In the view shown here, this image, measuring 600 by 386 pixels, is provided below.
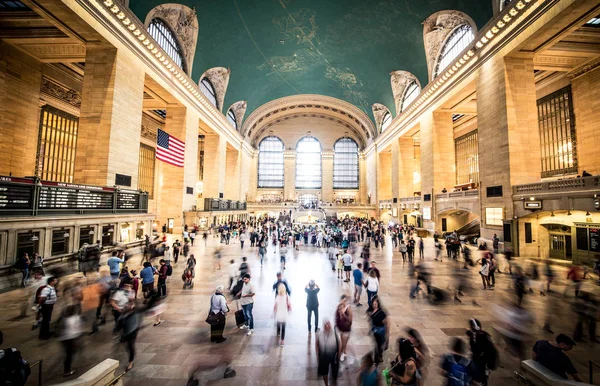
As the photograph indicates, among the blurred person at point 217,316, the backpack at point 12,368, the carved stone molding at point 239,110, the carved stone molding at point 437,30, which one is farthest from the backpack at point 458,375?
the carved stone molding at point 239,110

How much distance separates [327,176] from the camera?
1630 inches

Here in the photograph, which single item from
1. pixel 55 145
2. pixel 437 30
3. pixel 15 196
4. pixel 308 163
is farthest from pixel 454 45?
pixel 308 163

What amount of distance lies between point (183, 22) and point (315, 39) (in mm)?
10633

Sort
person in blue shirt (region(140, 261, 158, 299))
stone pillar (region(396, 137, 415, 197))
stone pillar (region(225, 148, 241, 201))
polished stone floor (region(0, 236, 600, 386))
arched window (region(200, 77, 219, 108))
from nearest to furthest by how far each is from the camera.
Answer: polished stone floor (region(0, 236, 600, 386))
person in blue shirt (region(140, 261, 158, 299))
arched window (region(200, 77, 219, 108))
stone pillar (region(396, 137, 415, 197))
stone pillar (region(225, 148, 241, 201))

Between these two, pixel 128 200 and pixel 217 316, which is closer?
pixel 217 316

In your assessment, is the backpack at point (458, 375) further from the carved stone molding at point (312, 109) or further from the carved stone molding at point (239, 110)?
the carved stone molding at point (312, 109)

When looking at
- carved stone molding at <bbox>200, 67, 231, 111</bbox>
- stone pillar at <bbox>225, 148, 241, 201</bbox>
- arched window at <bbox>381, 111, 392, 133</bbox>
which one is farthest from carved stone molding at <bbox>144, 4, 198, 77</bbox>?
arched window at <bbox>381, 111, 392, 133</bbox>

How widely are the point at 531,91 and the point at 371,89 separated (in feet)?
56.5

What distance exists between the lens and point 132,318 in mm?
3549

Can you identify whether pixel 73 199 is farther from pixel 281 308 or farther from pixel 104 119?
pixel 281 308

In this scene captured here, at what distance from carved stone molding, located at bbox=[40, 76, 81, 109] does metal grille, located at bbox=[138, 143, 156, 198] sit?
21.0 ft

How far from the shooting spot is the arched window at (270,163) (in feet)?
138

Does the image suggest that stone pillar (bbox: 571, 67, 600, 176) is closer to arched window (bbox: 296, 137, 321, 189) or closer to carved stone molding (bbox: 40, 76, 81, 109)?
carved stone molding (bbox: 40, 76, 81, 109)

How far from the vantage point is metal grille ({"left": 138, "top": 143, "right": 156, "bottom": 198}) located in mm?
22016
